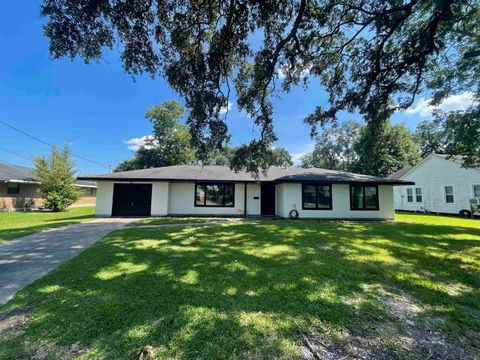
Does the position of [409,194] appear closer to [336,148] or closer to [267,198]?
[267,198]

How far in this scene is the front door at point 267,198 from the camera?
16344 millimetres

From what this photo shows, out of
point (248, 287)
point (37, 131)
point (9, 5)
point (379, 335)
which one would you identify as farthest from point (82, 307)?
point (37, 131)

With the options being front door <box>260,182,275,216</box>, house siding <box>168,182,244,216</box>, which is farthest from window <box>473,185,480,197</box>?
house siding <box>168,182,244,216</box>

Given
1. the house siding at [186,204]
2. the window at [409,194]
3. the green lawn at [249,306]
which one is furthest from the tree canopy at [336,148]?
the green lawn at [249,306]

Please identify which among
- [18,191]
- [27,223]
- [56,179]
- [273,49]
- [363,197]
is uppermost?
[273,49]

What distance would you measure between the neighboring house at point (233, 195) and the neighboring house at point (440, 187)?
7.49 metres

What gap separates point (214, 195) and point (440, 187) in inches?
761

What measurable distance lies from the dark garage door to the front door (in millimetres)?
7427

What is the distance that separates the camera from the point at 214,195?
15.9 m

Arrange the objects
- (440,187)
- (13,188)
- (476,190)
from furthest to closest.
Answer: (13,188) < (440,187) < (476,190)

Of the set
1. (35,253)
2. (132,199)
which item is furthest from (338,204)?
(35,253)

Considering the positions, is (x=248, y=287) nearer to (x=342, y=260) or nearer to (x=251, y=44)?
(x=342, y=260)

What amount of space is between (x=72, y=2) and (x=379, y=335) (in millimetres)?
8599

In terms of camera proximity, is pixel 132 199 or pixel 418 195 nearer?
pixel 132 199
